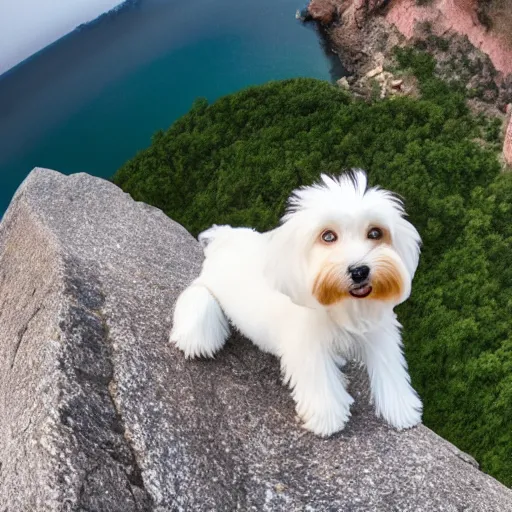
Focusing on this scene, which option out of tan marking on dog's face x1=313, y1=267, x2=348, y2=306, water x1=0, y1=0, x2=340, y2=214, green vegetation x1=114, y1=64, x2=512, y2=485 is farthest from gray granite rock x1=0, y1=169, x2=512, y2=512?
water x1=0, y1=0, x2=340, y2=214

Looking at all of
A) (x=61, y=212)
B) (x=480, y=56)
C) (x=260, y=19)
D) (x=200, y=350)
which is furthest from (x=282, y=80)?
(x=200, y=350)

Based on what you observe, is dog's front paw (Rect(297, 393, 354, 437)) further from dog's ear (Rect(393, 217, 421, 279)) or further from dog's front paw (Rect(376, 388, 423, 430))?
dog's ear (Rect(393, 217, 421, 279))

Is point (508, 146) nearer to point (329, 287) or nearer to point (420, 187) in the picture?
point (420, 187)

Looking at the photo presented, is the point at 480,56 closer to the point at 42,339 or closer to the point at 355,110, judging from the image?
the point at 355,110

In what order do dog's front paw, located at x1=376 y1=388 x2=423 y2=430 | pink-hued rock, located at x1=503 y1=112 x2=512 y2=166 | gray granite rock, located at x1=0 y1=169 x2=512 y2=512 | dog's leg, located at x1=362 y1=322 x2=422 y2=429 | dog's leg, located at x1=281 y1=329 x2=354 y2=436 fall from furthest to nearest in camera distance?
pink-hued rock, located at x1=503 y1=112 x2=512 y2=166 → dog's front paw, located at x1=376 y1=388 x2=423 y2=430 → dog's leg, located at x1=362 y1=322 x2=422 y2=429 → dog's leg, located at x1=281 y1=329 x2=354 y2=436 → gray granite rock, located at x1=0 y1=169 x2=512 y2=512

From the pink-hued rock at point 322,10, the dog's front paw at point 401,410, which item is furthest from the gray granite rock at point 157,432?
the pink-hued rock at point 322,10

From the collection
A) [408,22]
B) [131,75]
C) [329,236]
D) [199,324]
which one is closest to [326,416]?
[199,324]
